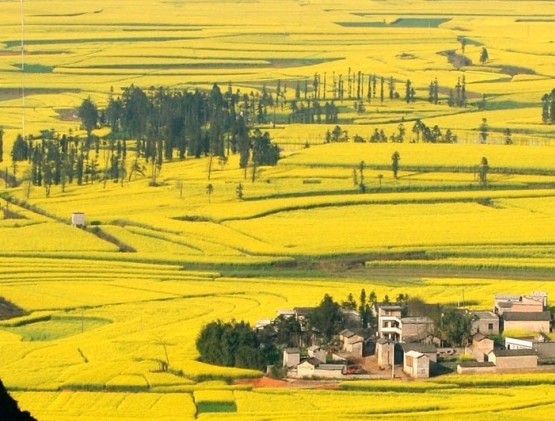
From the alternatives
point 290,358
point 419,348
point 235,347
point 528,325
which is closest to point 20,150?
point 528,325

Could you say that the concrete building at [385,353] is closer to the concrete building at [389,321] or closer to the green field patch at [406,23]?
the concrete building at [389,321]

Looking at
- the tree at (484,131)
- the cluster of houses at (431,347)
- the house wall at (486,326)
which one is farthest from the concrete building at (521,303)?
Result: the tree at (484,131)

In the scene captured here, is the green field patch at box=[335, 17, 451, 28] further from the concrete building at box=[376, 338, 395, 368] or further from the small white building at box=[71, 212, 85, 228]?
the concrete building at box=[376, 338, 395, 368]

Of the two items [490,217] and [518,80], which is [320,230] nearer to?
[490,217]

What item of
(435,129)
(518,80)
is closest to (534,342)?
(435,129)

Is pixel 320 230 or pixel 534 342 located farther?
pixel 320 230
